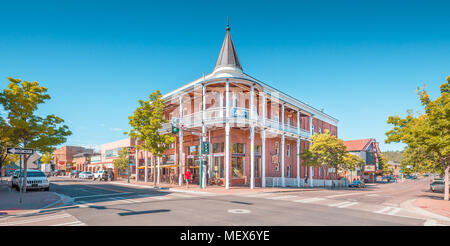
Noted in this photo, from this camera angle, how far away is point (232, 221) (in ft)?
28.6

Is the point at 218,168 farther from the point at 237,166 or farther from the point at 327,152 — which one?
the point at 327,152

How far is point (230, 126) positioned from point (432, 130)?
51.7 ft

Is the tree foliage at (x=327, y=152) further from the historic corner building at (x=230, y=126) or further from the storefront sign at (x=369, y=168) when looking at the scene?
the storefront sign at (x=369, y=168)

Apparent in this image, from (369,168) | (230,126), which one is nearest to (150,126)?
(230,126)

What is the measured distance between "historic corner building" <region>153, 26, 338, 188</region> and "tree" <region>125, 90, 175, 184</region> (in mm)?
1912

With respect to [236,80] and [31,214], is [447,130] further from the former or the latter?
[31,214]

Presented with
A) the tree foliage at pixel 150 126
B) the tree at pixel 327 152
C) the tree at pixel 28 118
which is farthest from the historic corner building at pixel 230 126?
the tree at pixel 28 118

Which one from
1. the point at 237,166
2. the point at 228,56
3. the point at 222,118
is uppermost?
the point at 228,56

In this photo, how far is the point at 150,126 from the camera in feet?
89.5

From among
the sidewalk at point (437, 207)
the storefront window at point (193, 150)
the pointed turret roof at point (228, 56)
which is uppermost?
the pointed turret roof at point (228, 56)

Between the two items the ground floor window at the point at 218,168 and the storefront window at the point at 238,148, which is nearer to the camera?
the ground floor window at the point at 218,168

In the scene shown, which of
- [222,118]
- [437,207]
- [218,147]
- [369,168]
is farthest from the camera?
[369,168]

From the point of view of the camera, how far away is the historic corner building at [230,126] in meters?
25.4

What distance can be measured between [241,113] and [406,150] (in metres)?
16.3
